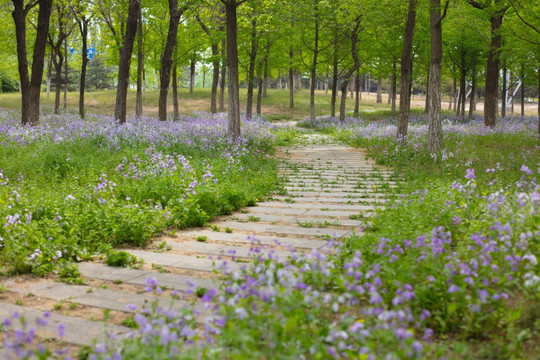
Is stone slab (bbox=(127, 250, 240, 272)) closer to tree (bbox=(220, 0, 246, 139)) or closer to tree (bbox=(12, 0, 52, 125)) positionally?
tree (bbox=(220, 0, 246, 139))

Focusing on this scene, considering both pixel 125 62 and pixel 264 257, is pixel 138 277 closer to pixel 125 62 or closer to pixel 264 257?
pixel 264 257

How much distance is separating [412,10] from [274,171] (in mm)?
7930

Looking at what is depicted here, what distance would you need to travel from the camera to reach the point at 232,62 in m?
14.3

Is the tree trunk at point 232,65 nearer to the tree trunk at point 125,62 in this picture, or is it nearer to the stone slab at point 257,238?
the tree trunk at point 125,62

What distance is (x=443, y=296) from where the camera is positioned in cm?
353

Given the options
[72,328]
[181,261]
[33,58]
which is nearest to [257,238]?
[181,261]

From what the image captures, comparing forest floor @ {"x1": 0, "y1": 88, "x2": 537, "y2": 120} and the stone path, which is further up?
forest floor @ {"x1": 0, "y1": 88, "x2": 537, "y2": 120}

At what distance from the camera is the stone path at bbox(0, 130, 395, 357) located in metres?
3.85

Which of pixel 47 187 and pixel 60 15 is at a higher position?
pixel 60 15

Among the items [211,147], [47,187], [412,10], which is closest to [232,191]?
[47,187]

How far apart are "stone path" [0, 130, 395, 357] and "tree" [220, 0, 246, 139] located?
13.5 feet

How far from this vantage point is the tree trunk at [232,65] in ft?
45.8

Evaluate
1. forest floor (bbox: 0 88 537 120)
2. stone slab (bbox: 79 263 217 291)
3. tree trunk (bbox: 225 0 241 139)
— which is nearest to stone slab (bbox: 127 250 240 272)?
stone slab (bbox: 79 263 217 291)

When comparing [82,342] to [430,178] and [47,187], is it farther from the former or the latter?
[430,178]
